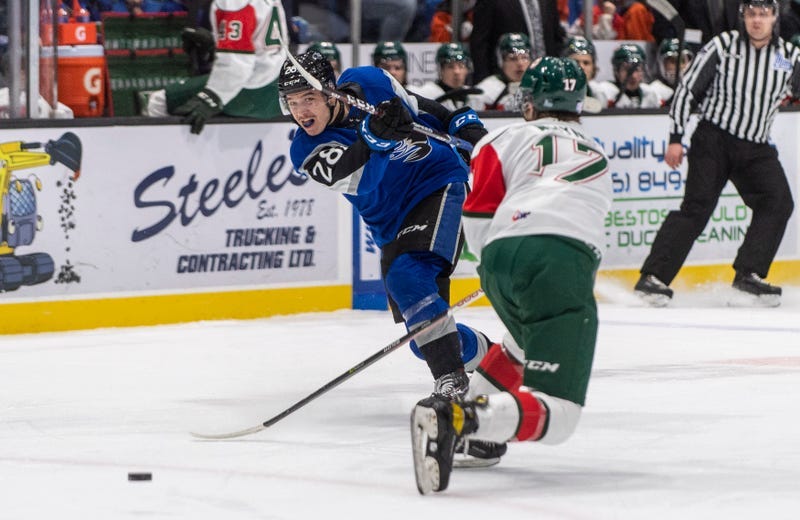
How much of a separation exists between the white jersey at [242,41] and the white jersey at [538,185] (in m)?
3.60

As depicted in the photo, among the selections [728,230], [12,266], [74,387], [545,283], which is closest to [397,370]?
[74,387]

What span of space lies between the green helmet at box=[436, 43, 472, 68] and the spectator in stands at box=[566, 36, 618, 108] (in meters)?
0.60

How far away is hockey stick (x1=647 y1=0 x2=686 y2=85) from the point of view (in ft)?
29.7

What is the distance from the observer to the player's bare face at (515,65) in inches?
336

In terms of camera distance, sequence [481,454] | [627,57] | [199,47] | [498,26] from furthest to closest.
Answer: [627,57] < [498,26] < [199,47] < [481,454]

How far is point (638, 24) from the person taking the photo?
987 centimetres

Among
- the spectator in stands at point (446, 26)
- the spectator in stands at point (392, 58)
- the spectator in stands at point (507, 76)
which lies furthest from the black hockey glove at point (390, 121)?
the spectator in stands at point (446, 26)

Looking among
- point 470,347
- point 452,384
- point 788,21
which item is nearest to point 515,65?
point 788,21

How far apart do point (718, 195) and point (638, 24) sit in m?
2.04

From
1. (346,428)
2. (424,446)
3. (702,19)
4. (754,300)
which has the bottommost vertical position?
(754,300)

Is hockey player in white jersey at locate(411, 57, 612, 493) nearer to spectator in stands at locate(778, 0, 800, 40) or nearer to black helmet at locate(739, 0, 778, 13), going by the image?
black helmet at locate(739, 0, 778, 13)

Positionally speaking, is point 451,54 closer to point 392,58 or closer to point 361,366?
point 392,58

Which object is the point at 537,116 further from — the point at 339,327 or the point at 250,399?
the point at 339,327

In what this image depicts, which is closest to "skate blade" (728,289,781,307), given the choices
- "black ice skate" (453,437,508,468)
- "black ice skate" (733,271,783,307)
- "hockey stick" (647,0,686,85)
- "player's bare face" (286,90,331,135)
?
"black ice skate" (733,271,783,307)
